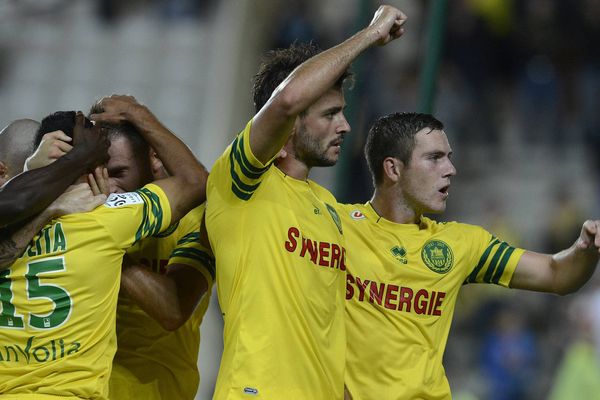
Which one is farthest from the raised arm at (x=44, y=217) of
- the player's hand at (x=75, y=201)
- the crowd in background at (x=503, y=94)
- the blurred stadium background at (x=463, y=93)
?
the crowd in background at (x=503, y=94)

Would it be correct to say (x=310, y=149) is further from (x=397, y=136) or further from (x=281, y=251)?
(x=397, y=136)

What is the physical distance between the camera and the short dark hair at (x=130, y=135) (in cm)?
461

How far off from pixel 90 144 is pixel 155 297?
0.65 m

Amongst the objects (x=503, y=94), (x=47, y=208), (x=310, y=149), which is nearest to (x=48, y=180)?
(x=47, y=208)

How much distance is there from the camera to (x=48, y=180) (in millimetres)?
4059

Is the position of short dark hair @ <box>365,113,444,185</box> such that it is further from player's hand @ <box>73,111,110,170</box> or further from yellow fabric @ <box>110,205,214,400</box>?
player's hand @ <box>73,111,110,170</box>

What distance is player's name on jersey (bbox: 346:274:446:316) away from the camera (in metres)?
4.79

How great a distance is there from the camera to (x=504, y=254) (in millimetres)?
4988

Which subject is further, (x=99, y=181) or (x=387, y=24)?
(x=99, y=181)

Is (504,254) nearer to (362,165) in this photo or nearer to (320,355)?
(320,355)

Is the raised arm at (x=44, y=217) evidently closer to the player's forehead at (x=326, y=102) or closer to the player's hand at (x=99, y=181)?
the player's hand at (x=99, y=181)

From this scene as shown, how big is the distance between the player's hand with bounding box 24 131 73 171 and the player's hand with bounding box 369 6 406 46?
124 centimetres

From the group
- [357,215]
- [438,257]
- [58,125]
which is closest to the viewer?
[58,125]

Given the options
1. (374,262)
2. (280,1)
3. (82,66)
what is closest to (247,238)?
(374,262)
